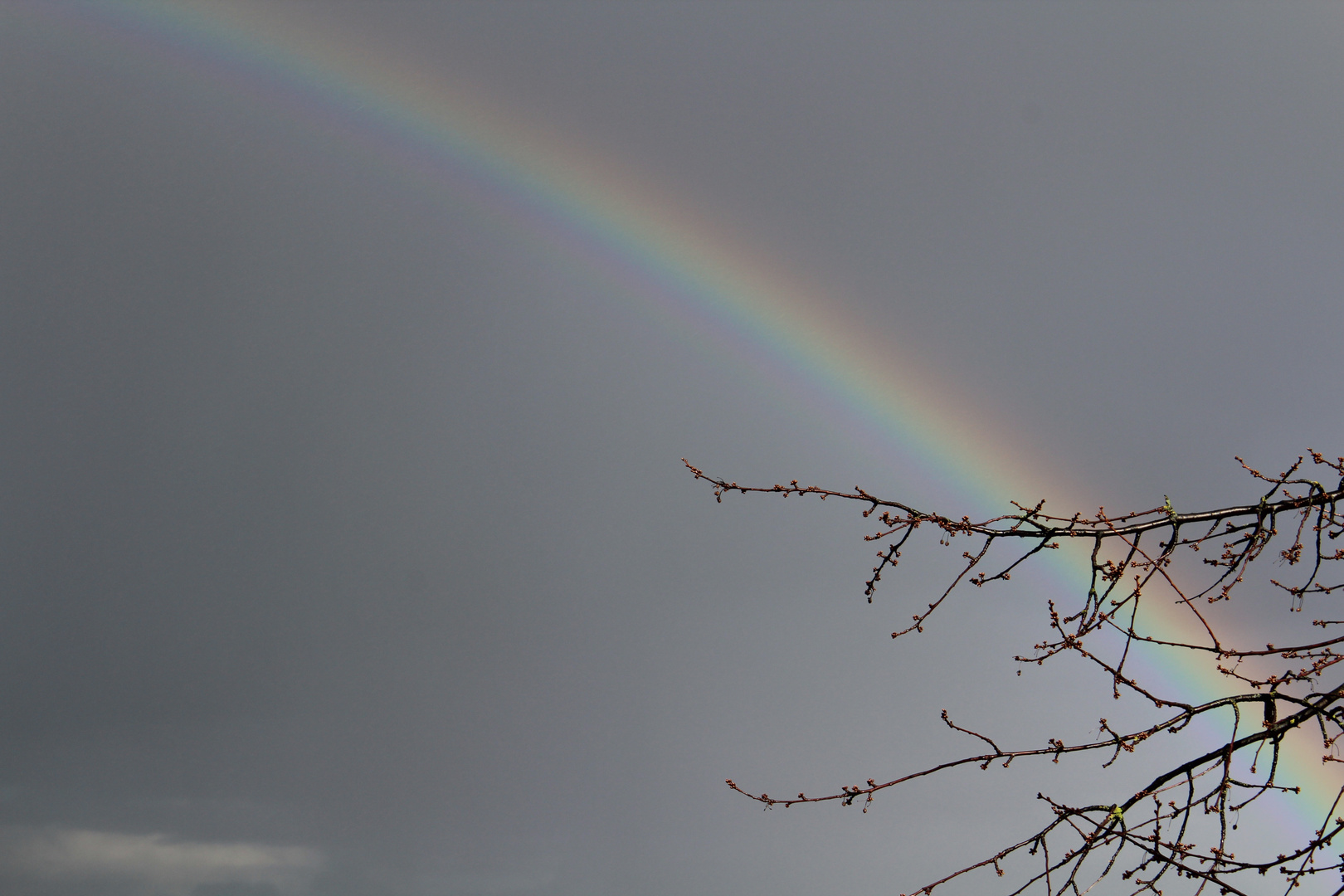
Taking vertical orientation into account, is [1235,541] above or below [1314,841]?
above

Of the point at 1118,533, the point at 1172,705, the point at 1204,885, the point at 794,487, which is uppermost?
the point at 794,487

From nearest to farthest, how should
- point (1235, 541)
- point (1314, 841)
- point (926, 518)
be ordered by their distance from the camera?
point (1314, 841) < point (926, 518) < point (1235, 541)

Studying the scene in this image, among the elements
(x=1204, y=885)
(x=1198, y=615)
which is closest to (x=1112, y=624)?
(x=1198, y=615)

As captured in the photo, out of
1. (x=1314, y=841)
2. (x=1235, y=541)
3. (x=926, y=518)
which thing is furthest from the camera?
(x=1235, y=541)

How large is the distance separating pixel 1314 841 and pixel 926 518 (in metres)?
1.13

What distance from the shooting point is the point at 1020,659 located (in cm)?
288

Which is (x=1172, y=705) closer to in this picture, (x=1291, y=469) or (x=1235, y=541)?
(x=1235, y=541)

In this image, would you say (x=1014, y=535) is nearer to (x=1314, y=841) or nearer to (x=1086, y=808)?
(x=1086, y=808)

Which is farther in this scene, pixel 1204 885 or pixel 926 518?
pixel 926 518

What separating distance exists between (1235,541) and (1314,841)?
0.87 m

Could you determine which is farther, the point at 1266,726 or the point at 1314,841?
the point at 1266,726

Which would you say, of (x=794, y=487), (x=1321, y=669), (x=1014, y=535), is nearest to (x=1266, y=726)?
(x=1321, y=669)

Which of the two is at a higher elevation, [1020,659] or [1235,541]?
[1235,541]

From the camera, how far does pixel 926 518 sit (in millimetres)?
2797
